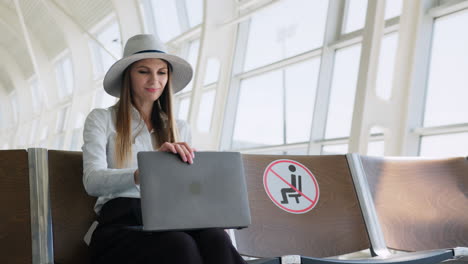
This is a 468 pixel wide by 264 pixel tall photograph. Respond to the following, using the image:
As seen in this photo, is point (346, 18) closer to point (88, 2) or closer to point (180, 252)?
point (180, 252)

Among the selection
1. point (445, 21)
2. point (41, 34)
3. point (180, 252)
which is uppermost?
point (41, 34)

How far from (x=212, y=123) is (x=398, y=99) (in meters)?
3.56

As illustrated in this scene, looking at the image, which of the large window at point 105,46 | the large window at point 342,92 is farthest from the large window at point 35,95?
the large window at point 342,92

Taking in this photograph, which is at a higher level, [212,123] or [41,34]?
[41,34]

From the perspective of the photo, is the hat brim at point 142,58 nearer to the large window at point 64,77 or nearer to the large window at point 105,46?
the large window at point 105,46

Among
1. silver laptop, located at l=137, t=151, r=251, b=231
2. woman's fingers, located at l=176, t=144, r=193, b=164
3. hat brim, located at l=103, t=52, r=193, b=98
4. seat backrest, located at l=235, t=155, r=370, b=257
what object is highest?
hat brim, located at l=103, t=52, r=193, b=98

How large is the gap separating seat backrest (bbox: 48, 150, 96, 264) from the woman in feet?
0.65

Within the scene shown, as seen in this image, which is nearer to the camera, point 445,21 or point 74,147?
point 445,21

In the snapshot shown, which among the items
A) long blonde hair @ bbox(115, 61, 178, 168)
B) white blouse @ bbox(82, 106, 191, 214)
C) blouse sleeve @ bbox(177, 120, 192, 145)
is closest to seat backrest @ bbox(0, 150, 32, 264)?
white blouse @ bbox(82, 106, 191, 214)

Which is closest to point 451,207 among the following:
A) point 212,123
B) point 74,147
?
point 212,123

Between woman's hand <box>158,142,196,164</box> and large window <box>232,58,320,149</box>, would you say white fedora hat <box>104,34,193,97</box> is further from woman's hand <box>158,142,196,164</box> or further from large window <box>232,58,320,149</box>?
large window <box>232,58,320,149</box>

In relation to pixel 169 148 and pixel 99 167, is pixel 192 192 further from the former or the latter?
pixel 99 167

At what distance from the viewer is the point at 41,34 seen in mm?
17688

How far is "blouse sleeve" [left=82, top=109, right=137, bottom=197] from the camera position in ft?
6.20
